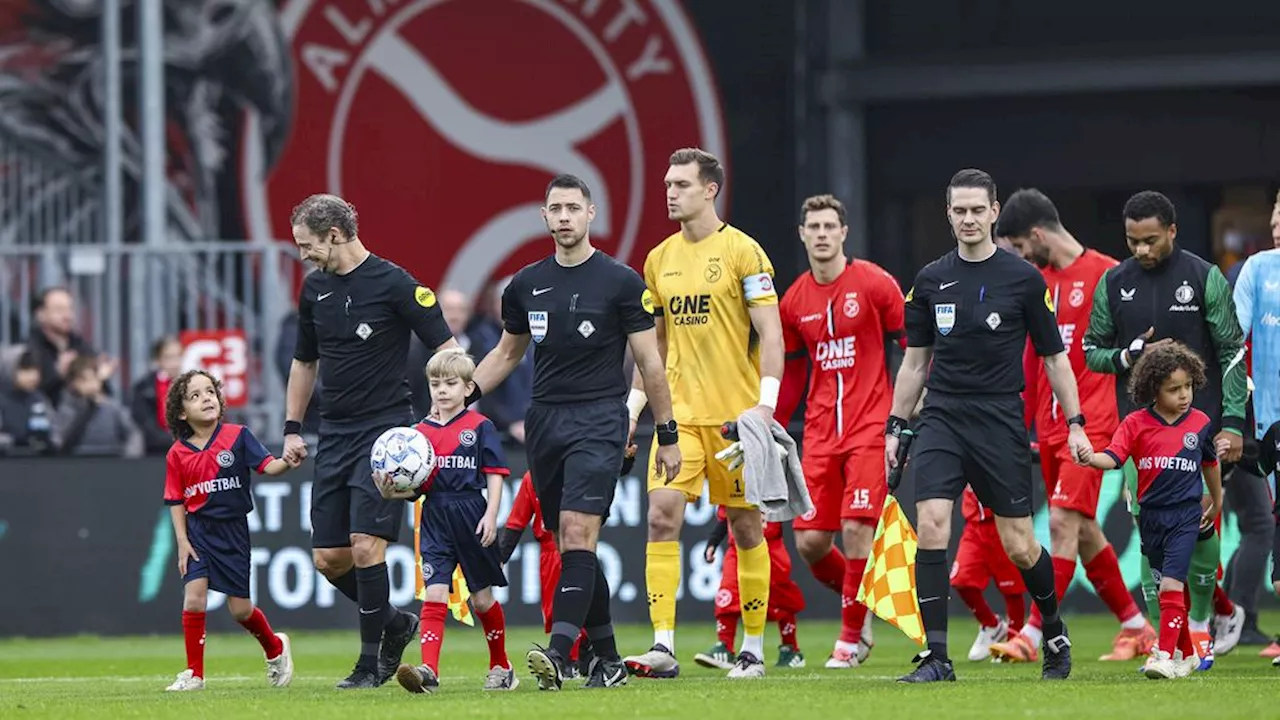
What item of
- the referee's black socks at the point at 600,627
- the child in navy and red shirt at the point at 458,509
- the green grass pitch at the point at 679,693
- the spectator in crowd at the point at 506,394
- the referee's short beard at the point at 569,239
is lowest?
the green grass pitch at the point at 679,693

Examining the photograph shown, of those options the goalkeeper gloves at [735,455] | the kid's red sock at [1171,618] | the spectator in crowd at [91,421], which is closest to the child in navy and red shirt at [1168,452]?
the kid's red sock at [1171,618]

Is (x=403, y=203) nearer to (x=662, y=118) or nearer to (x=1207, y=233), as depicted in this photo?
(x=662, y=118)

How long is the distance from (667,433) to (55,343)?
786 centimetres

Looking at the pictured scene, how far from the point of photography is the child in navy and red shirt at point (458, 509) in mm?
11844

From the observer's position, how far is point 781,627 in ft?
46.2

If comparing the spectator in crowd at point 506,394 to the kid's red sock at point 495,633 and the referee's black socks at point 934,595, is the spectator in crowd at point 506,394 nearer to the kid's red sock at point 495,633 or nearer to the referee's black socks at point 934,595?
the kid's red sock at point 495,633

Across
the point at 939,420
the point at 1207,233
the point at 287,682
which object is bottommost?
the point at 287,682

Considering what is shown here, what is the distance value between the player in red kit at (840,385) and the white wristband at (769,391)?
1631 mm

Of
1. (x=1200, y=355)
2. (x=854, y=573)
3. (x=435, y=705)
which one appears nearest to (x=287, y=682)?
(x=435, y=705)

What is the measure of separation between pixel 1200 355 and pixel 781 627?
2.68m

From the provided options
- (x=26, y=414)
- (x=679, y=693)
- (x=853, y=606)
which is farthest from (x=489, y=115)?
(x=679, y=693)

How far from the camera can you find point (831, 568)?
14.3 m

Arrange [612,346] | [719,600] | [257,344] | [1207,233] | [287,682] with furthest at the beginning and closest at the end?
1. [1207,233]
2. [257,344]
3. [719,600]
4. [287,682]
5. [612,346]

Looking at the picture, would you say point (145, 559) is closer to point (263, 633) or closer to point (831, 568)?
point (263, 633)
